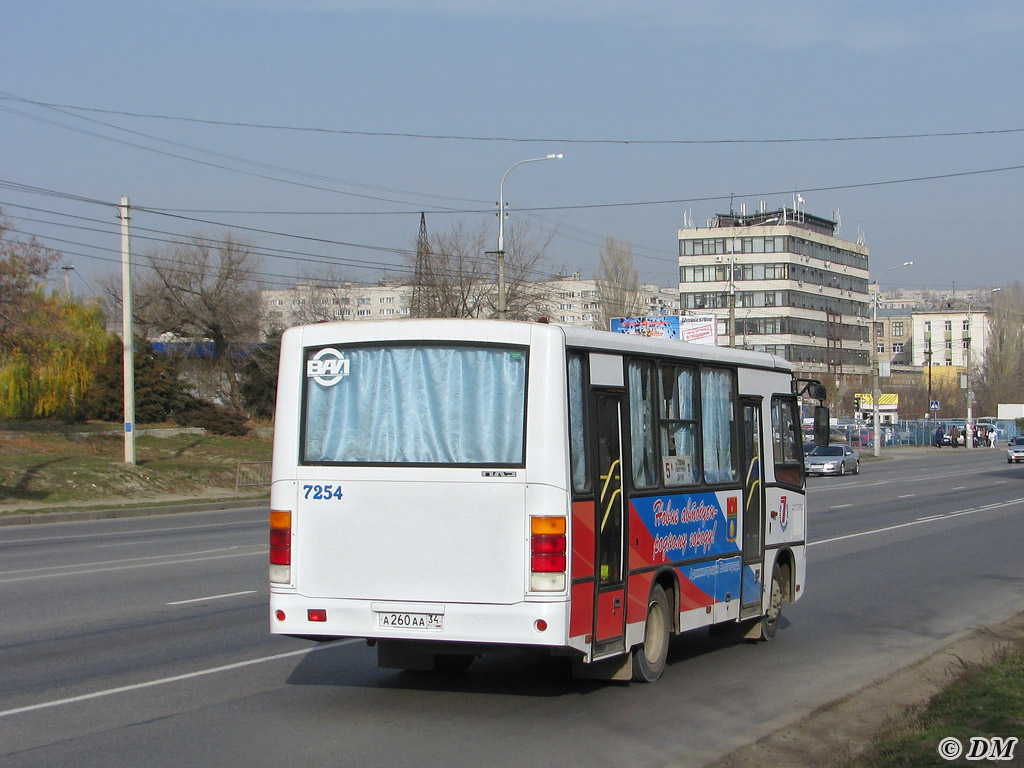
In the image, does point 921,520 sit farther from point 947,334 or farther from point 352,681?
point 947,334

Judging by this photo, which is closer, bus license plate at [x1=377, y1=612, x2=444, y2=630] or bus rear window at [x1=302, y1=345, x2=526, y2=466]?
bus license plate at [x1=377, y1=612, x2=444, y2=630]

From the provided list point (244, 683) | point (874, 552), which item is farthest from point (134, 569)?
point (874, 552)

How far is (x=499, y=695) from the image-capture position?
28.7ft

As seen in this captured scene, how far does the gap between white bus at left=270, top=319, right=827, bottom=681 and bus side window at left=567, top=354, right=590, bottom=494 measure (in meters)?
0.02

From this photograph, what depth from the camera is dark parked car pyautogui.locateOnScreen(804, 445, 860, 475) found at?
51.7 m

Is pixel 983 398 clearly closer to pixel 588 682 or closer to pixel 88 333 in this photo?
pixel 88 333

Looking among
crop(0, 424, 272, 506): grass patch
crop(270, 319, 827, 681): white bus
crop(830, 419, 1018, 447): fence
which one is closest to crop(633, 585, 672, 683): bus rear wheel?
crop(270, 319, 827, 681): white bus

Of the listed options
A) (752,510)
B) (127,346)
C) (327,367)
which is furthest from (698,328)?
(327,367)

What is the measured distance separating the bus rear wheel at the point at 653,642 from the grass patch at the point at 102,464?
79.0ft

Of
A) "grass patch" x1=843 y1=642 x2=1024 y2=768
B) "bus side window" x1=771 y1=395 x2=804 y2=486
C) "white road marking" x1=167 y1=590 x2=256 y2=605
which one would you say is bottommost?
"white road marking" x1=167 y1=590 x2=256 y2=605

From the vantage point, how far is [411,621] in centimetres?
786

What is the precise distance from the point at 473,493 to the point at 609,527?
107 cm

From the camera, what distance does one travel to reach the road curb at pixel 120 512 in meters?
26.5

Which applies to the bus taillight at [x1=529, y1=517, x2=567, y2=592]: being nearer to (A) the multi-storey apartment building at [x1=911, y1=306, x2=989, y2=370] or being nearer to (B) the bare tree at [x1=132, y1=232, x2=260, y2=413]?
(B) the bare tree at [x1=132, y1=232, x2=260, y2=413]
